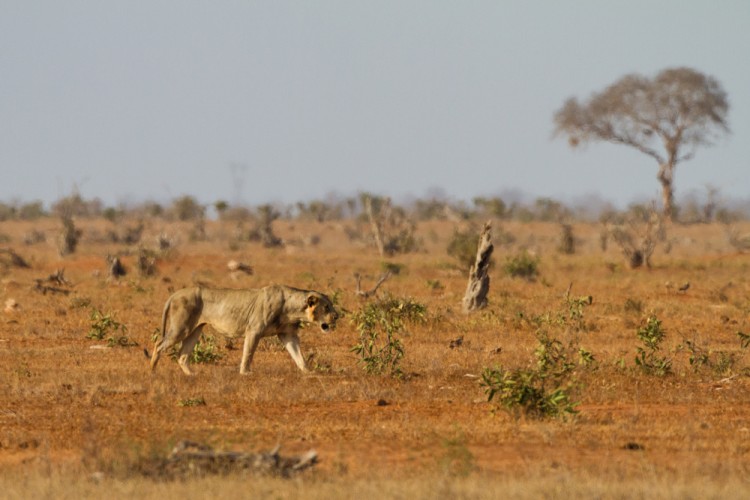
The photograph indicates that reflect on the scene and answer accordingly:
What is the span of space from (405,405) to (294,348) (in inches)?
108

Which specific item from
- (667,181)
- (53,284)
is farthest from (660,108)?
(53,284)

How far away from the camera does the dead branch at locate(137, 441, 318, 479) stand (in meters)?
9.41

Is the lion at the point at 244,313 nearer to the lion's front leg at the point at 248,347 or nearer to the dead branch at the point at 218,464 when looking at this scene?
the lion's front leg at the point at 248,347

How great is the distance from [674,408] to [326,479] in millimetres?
5553

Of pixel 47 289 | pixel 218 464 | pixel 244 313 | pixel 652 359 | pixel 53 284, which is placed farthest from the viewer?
pixel 53 284

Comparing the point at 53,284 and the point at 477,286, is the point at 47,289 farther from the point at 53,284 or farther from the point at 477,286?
the point at 477,286

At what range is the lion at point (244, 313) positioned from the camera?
1546 cm

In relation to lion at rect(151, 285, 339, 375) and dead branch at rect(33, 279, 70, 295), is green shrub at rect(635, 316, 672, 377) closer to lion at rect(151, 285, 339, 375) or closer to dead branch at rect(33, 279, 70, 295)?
lion at rect(151, 285, 339, 375)

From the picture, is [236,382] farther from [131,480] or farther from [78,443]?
[131,480]

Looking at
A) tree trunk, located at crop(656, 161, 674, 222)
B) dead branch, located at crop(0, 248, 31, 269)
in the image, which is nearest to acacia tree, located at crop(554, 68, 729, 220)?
tree trunk, located at crop(656, 161, 674, 222)

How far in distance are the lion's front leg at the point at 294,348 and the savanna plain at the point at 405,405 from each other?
234 mm

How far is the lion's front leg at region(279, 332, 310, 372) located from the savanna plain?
0.77 feet

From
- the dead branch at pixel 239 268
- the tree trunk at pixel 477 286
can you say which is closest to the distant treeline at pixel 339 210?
the dead branch at pixel 239 268

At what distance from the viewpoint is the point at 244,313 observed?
1549 centimetres
